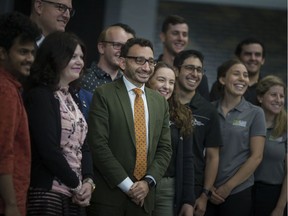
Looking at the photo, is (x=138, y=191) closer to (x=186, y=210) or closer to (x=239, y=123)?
(x=186, y=210)

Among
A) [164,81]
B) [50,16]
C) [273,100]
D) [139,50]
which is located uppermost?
[50,16]

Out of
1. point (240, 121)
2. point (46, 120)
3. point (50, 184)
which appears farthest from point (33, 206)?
point (240, 121)

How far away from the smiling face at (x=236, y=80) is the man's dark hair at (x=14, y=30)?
2.02m

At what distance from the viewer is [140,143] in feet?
11.5

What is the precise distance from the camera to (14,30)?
2.89 meters

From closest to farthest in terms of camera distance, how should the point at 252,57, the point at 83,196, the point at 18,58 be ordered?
the point at 18,58 → the point at 83,196 → the point at 252,57

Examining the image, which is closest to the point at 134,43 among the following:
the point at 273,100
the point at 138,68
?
the point at 138,68

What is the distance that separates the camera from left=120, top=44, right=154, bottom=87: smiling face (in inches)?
143

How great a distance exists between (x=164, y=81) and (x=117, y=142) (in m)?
0.77

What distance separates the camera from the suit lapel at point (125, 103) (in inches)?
138

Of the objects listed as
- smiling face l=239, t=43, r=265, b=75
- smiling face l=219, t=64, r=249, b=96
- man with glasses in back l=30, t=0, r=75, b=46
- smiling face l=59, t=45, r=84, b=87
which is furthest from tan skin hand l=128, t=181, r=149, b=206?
smiling face l=239, t=43, r=265, b=75

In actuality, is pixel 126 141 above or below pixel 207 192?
above

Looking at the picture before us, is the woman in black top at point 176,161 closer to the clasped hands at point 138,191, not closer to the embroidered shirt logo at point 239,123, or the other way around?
the clasped hands at point 138,191

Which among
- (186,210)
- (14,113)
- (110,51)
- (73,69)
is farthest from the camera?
(110,51)
